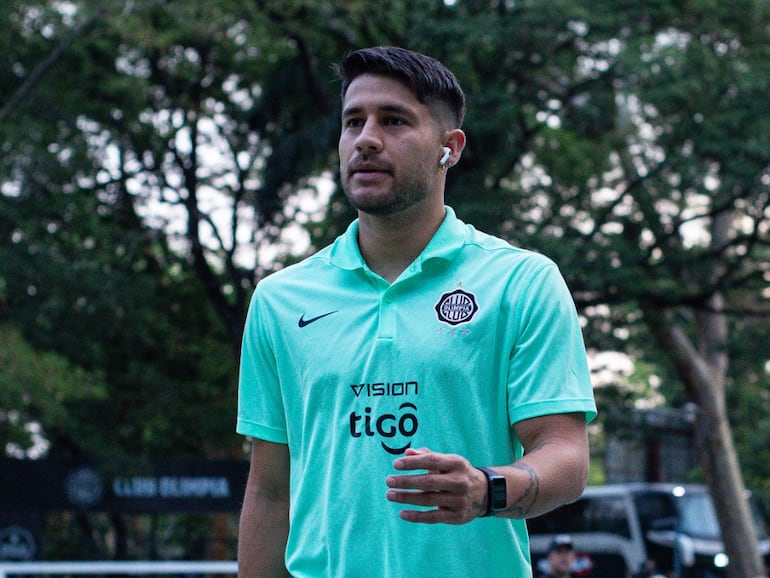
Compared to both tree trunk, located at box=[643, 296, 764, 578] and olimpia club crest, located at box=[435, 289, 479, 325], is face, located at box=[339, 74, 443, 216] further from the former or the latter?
tree trunk, located at box=[643, 296, 764, 578]

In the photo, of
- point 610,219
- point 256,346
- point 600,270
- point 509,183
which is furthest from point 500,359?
point 509,183

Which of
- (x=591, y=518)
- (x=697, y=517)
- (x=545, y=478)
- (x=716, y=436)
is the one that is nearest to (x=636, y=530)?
(x=591, y=518)

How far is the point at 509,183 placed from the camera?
59.5 ft

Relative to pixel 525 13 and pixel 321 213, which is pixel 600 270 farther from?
pixel 321 213

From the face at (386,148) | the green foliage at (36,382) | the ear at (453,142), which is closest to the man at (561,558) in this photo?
the green foliage at (36,382)

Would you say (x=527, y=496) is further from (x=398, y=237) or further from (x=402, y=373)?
(x=398, y=237)

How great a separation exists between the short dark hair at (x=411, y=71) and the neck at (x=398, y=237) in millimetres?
237

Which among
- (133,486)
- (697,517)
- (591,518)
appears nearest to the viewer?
(133,486)

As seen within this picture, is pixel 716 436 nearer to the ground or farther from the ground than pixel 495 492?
farther from the ground

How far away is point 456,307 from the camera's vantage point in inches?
91.9

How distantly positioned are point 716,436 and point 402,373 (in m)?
19.3

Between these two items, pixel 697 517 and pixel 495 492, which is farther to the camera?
pixel 697 517

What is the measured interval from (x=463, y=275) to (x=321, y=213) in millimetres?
16932

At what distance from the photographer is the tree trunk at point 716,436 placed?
790 inches
